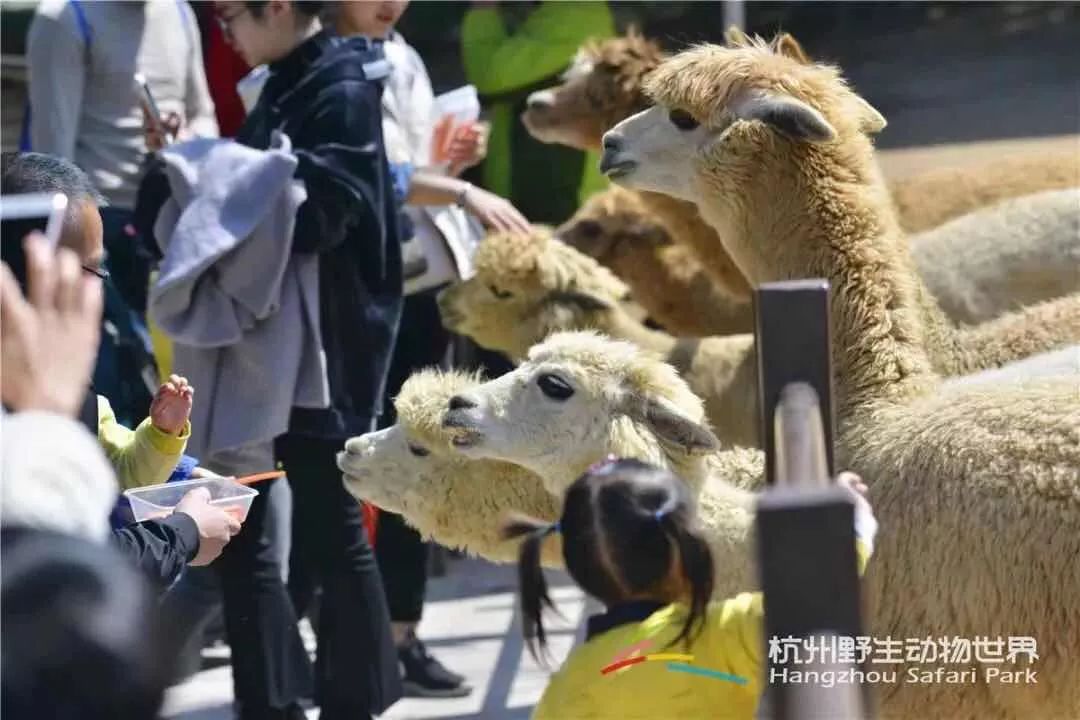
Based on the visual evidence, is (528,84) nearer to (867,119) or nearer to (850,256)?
(867,119)

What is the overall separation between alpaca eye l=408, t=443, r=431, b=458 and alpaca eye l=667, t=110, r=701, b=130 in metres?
0.93

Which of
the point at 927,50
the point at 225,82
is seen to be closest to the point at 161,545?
the point at 225,82

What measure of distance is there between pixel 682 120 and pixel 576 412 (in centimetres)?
98

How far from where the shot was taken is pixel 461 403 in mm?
3281

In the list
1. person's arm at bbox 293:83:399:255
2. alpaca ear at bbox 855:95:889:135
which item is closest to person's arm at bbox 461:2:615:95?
person's arm at bbox 293:83:399:255

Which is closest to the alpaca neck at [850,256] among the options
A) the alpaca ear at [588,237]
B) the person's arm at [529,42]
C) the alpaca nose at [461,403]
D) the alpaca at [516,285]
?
the alpaca nose at [461,403]

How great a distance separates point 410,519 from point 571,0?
2696 mm

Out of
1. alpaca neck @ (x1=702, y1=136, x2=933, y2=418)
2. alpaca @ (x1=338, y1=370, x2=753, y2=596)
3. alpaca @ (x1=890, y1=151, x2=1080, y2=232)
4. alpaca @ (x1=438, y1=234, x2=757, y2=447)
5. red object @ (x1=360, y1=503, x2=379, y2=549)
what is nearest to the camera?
alpaca neck @ (x1=702, y1=136, x2=933, y2=418)

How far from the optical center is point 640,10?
8672 mm

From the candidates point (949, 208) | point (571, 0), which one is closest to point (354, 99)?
point (571, 0)

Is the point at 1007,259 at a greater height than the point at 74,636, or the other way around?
the point at 74,636

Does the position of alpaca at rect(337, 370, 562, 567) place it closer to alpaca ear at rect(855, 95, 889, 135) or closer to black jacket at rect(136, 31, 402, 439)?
black jacket at rect(136, 31, 402, 439)

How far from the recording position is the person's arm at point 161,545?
99.5 inches

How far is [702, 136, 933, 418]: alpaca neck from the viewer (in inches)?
139
